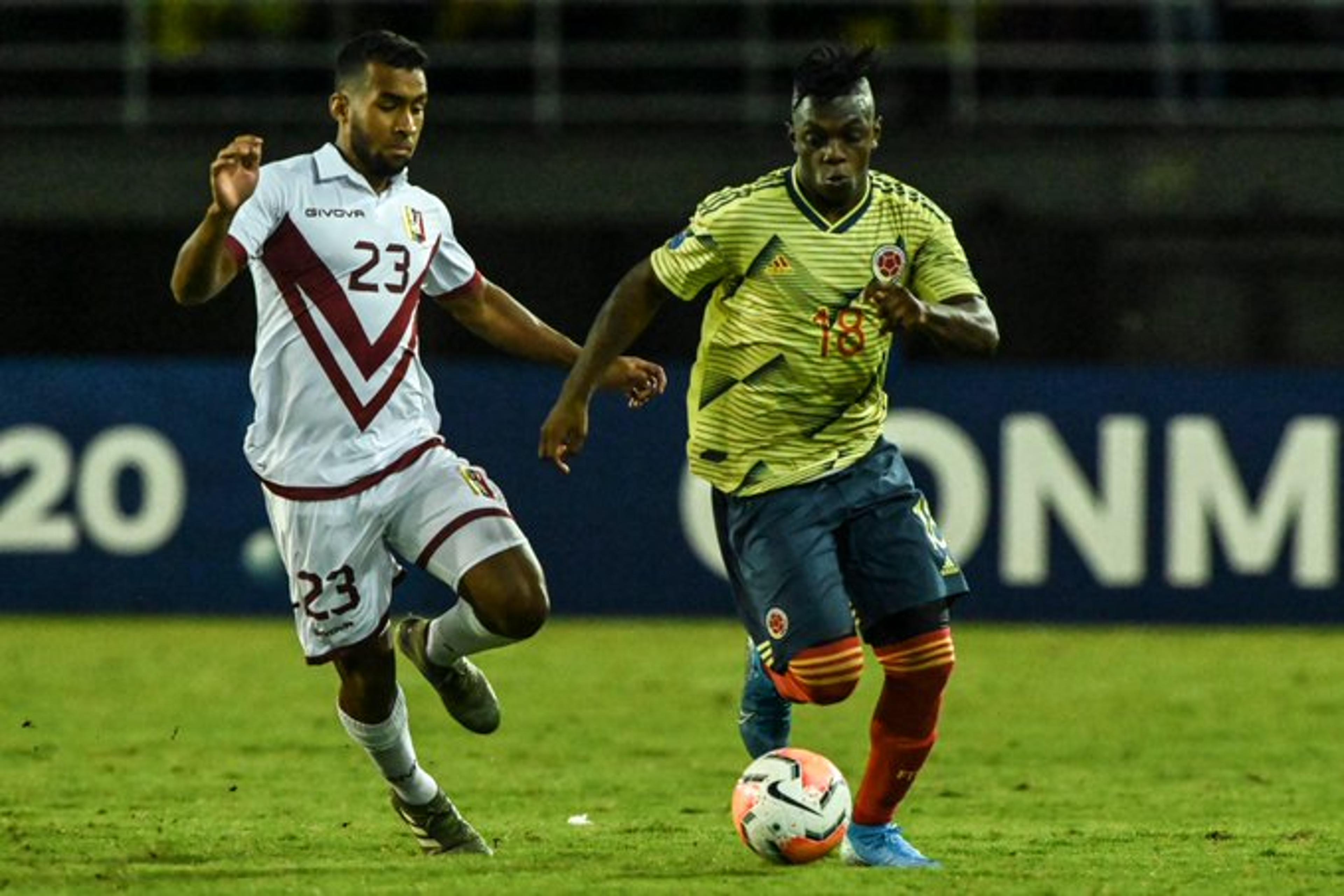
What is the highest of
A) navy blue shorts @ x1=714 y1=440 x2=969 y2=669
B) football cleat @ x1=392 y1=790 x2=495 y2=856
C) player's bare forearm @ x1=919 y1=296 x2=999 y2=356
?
player's bare forearm @ x1=919 y1=296 x2=999 y2=356

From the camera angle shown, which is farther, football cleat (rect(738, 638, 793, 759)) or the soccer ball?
football cleat (rect(738, 638, 793, 759))

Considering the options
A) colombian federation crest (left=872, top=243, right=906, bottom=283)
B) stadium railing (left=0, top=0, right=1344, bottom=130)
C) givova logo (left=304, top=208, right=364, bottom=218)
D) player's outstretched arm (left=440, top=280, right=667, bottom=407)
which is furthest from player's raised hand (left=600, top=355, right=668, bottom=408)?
stadium railing (left=0, top=0, right=1344, bottom=130)

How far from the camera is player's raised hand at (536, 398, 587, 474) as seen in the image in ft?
23.8

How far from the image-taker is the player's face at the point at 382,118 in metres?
7.51

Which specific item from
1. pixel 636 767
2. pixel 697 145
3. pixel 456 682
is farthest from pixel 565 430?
pixel 697 145

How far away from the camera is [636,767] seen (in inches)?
397

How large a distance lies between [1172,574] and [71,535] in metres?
6.43

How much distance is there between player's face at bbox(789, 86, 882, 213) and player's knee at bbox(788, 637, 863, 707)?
1.22 meters

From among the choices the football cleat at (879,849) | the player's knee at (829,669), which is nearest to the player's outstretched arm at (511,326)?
the player's knee at (829,669)

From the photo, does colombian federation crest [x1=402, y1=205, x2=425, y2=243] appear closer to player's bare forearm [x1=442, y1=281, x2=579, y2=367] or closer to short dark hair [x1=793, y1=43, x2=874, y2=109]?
player's bare forearm [x1=442, y1=281, x2=579, y2=367]

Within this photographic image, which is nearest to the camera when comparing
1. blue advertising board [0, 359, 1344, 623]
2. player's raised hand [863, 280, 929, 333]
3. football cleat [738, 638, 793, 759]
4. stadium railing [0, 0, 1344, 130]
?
player's raised hand [863, 280, 929, 333]

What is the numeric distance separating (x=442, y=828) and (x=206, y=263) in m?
1.75

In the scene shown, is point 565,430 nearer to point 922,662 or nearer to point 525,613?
point 525,613

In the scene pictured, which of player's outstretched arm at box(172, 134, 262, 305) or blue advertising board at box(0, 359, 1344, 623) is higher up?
player's outstretched arm at box(172, 134, 262, 305)
